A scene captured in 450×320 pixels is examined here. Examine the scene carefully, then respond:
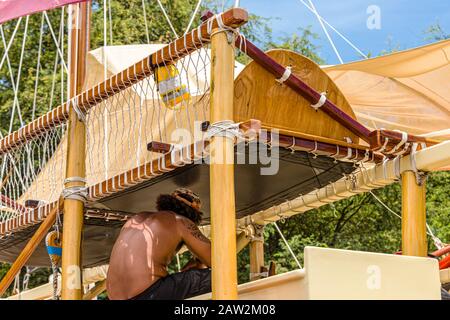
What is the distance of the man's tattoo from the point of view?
4.03 meters

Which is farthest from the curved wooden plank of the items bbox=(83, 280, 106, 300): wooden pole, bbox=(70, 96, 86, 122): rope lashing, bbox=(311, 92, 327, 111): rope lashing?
bbox=(83, 280, 106, 300): wooden pole

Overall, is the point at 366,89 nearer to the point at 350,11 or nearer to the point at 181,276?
the point at 181,276

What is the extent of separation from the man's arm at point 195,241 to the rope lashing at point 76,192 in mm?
707

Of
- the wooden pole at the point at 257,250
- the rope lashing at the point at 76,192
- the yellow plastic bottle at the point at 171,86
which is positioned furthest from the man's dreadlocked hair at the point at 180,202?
the wooden pole at the point at 257,250

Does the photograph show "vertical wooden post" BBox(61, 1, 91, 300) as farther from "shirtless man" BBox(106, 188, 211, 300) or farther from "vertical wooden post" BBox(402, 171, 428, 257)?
"vertical wooden post" BBox(402, 171, 428, 257)

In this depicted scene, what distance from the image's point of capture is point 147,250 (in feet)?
13.1

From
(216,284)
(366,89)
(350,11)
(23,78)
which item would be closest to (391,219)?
(23,78)

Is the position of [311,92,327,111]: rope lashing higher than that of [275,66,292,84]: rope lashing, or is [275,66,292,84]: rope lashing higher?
[275,66,292,84]: rope lashing

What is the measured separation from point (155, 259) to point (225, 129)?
Result: 788mm

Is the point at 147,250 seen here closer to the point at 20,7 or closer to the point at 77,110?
the point at 77,110

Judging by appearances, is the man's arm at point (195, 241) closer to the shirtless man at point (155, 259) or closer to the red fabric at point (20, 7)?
the shirtless man at point (155, 259)

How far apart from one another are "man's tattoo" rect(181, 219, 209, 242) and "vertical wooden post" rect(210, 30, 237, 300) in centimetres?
54

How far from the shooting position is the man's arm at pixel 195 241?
3988 mm

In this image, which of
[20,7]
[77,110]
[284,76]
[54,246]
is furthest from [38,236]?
[284,76]
